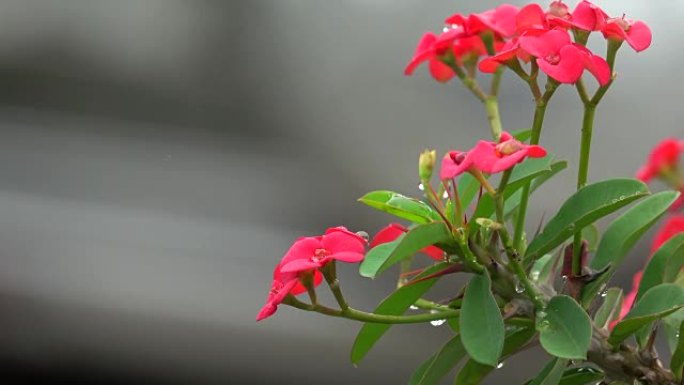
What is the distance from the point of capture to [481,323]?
0.58m

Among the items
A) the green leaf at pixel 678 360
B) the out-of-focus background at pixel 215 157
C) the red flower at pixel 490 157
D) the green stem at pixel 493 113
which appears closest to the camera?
the red flower at pixel 490 157

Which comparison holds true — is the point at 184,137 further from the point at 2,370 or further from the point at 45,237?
the point at 2,370

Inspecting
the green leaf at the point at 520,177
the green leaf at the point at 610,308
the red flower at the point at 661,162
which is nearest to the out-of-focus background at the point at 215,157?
the red flower at the point at 661,162

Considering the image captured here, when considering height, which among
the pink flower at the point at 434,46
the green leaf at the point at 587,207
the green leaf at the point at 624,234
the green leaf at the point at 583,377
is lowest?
the green leaf at the point at 583,377

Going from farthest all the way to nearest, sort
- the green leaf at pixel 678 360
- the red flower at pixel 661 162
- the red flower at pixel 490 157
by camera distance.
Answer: the red flower at pixel 661 162, the green leaf at pixel 678 360, the red flower at pixel 490 157

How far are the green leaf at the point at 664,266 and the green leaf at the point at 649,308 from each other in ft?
0.22

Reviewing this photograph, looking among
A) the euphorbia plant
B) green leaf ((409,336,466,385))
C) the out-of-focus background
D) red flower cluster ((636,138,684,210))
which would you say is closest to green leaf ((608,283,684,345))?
the euphorbia plant

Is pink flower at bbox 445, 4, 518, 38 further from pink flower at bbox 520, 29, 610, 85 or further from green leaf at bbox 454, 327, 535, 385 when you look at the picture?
green leaf at bbox 454, 327, 535, 385

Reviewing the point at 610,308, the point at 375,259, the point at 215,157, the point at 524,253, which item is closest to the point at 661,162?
the point at 610,308

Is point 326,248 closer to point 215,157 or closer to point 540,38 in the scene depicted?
point 540,38

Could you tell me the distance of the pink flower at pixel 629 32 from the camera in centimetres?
63

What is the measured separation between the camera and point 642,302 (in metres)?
0.64

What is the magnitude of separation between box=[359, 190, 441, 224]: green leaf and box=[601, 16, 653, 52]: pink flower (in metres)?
0.17

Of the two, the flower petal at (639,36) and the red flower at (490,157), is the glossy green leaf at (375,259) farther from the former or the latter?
the flower petal at (639,36)
